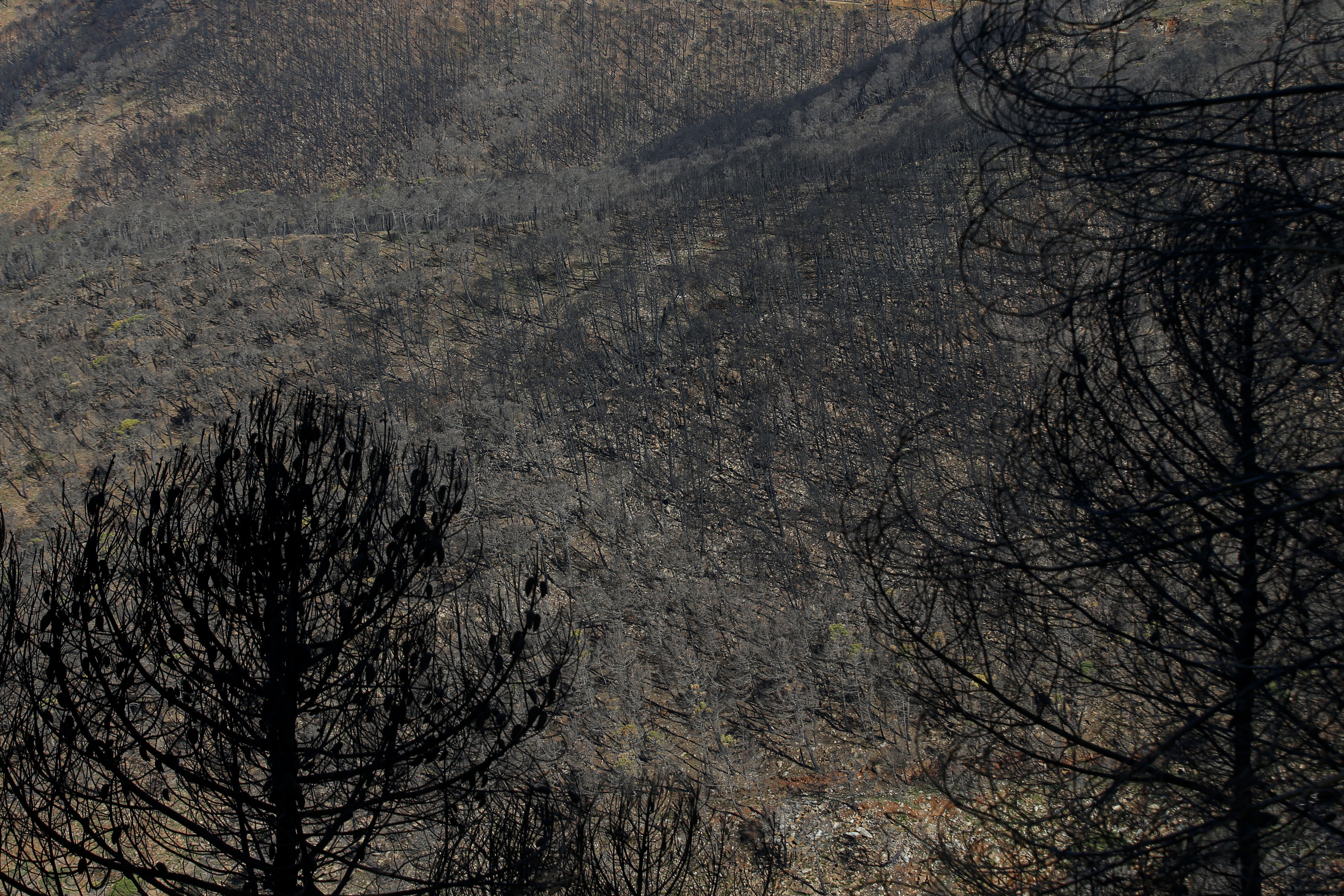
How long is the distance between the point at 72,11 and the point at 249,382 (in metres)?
103

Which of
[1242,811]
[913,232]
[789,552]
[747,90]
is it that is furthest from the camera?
[747,90]

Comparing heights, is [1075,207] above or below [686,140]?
below

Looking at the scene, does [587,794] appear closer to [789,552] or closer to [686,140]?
[789,552]

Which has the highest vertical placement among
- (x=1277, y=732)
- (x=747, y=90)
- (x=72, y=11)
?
(x=72, y=11)

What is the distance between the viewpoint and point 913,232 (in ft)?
145

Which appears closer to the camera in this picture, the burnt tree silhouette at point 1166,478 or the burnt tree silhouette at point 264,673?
the burnt tree silhouette at point 1166,478

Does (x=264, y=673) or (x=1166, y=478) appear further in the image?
(x=264, y=673)

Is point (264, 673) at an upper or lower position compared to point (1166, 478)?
lower

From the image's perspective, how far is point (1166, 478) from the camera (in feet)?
12.1

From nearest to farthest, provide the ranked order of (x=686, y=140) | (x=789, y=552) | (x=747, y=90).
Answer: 1. (x=789, y=552)
2. (x=686, y=140)
3. (x=747, y=90)

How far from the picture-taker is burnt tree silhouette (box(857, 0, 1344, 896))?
303 centimetres

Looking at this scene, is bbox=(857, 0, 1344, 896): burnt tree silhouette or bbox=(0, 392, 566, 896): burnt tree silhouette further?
bbox=(0, 392, 566, 896): burnt tree silhouette

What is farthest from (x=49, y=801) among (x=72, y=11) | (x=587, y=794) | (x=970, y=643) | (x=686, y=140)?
(x=72, y=11)

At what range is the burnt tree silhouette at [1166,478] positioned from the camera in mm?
3033
